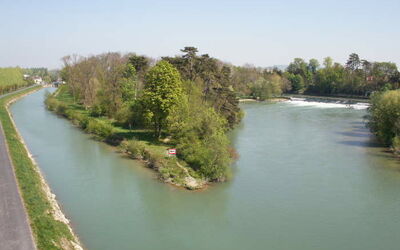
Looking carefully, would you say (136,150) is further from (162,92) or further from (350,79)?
(350,79)

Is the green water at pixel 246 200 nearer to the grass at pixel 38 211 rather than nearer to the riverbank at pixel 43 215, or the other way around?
the riverbank at pixel 43 215

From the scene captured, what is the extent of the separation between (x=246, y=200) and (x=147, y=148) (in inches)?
417

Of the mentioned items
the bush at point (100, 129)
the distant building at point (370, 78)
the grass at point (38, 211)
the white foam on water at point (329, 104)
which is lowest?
the grass at point (38, 211)

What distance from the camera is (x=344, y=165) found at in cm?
2795

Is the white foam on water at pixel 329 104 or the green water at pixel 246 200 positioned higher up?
the white foam on water at pixel 329 104

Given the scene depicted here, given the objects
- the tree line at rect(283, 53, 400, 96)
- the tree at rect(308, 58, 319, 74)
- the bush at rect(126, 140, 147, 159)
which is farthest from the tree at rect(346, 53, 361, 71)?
the bush at rect(126, 140, 147, 159)

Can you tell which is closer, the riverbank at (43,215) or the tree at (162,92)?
the riverbank at (43,215)

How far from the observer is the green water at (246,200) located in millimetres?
16281

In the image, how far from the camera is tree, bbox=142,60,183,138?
2992 cm

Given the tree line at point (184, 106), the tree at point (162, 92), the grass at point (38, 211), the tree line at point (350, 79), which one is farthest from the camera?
the tree line at point (350, 79)

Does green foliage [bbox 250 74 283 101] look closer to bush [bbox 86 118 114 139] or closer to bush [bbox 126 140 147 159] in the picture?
bush [bbox 86 118 114 139]

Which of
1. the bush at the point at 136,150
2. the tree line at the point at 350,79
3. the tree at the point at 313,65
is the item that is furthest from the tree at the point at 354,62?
the bush at the point at 136,150

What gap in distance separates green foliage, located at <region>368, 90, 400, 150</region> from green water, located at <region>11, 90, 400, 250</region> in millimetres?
1472

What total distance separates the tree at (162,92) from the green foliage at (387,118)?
63.4ft
